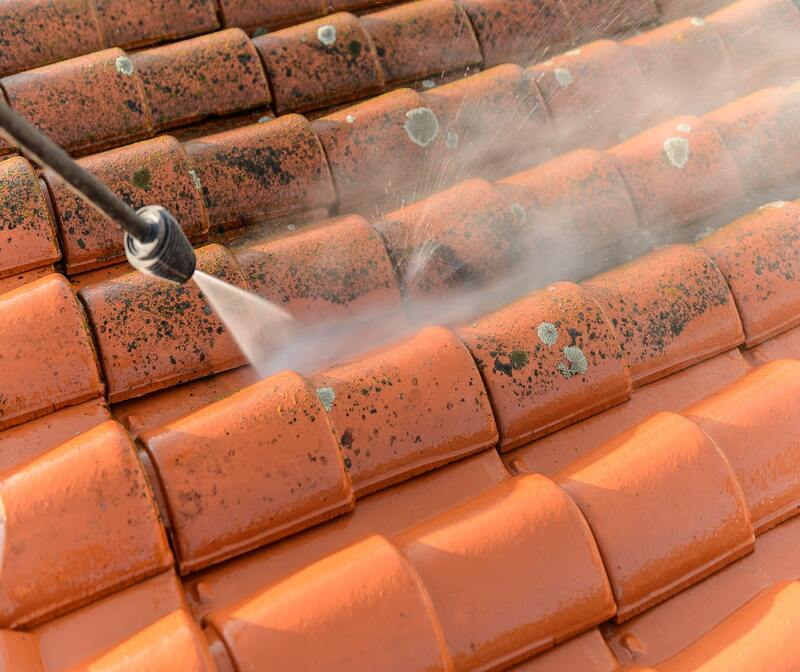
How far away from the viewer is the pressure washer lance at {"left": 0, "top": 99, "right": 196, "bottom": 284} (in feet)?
2.89

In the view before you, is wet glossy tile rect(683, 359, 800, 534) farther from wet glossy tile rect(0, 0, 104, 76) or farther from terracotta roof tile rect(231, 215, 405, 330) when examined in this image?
wet glossy tile rect(0, 0, 104, 76)

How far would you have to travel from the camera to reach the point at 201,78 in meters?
2.01

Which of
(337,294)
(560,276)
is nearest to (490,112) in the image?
(560,276)

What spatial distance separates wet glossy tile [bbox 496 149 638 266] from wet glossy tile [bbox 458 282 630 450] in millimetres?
286

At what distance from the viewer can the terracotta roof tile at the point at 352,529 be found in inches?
49.8

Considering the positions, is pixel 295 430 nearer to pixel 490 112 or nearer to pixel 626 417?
pixel 626 417

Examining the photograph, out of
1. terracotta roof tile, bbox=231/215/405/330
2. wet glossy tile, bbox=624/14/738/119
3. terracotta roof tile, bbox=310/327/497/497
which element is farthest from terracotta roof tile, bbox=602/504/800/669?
wet glossy tile, bbox=624/14/738/119

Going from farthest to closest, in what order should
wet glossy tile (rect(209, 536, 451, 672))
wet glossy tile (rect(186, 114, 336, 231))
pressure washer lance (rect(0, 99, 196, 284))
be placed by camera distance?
wet glossy tile (rect(186, 114, 336, 231)) → wet glossy tile (rect(209, 536, 451, 672)) → pressure washer lance (rect(0, 99, 196, 284))

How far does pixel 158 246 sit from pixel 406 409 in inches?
21.3

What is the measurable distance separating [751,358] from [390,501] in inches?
35.9

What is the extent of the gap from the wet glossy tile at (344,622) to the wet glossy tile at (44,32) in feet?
5.29

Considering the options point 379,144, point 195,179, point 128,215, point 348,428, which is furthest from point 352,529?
point 379,144

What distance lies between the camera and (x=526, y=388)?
1493 mm

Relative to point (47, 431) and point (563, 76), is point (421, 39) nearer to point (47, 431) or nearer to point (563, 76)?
point (563, 76)
